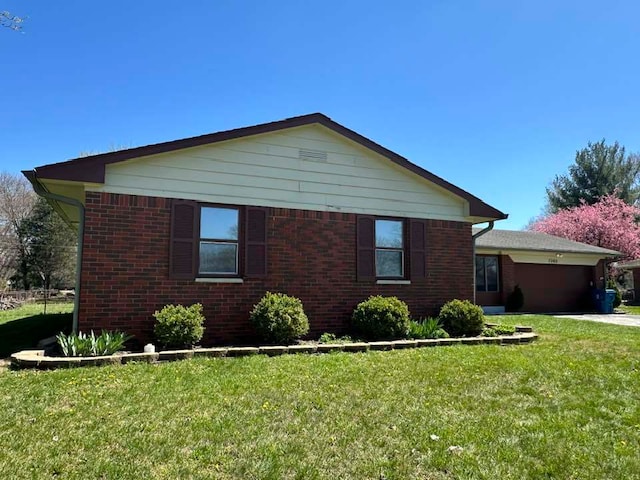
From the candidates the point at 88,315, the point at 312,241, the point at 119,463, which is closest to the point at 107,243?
the point at 88,315

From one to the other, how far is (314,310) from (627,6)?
873 centimetres

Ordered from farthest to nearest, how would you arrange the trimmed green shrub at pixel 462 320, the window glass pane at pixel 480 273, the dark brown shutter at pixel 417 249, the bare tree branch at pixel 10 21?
1. the window glass pane at pixel 480 273
2. the dark brown shutter at pixel 417 249
3. the trimmed green shrub at pixel 462 320
4. the bare tree branch at pixel 10 21

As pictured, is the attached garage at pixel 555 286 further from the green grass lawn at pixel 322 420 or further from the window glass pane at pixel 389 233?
the green grass lawn at pixel 322 420

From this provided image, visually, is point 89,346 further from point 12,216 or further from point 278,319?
point 12,216

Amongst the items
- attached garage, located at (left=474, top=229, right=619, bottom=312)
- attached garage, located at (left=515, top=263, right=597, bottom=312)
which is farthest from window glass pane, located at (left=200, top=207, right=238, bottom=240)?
attached garage, located at (left=515, top=263, right=597, bottom=312)

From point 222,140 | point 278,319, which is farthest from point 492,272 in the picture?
point 222,140

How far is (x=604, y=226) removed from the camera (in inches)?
1151

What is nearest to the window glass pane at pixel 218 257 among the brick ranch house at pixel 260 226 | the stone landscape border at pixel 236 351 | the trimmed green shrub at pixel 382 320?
the brick ranch house at pixel 260 226

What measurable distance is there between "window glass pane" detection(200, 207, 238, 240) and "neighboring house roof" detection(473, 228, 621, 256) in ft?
37.3

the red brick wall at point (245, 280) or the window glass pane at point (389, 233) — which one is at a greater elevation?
the window glass pane at point (389, 233)

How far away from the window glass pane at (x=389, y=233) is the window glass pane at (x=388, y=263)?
161 millimetres

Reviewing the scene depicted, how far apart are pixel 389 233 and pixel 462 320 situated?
95.3 inches

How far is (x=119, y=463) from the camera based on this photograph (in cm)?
322

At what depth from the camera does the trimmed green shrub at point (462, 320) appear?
30.8 ft
